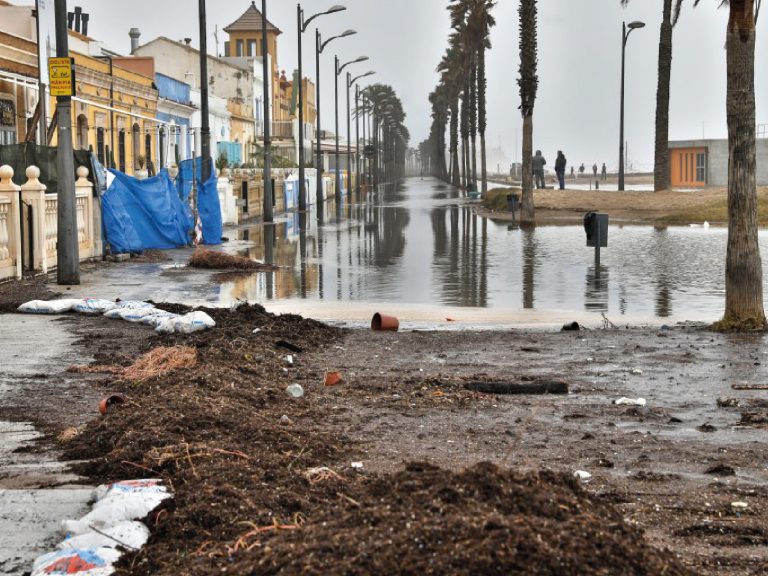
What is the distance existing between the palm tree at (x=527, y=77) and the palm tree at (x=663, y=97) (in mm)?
8707

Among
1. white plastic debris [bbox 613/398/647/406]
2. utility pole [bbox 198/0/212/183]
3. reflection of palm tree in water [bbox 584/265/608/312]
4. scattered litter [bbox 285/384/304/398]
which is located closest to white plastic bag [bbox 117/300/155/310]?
scattered litter [bbox 285/384/304/398]

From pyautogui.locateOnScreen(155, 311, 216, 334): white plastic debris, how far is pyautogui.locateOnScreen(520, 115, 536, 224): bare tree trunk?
30352mm

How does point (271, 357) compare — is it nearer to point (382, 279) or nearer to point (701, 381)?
point (701, 381)

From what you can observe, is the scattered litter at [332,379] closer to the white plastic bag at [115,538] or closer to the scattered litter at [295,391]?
the scattered litter at [295,391]

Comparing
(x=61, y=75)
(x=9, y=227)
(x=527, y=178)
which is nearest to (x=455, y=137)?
(x=527, y=178)

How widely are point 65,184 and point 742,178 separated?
34.1ft

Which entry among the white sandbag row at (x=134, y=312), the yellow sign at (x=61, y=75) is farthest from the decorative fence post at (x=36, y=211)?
the white sandbag row at (x=134, y=312)

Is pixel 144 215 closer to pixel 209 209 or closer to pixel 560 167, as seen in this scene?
pixel 209 209

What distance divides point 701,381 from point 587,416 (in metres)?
2.11

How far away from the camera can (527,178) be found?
1752 inches

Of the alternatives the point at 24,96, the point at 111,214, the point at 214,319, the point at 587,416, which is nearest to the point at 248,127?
the point at 24,96

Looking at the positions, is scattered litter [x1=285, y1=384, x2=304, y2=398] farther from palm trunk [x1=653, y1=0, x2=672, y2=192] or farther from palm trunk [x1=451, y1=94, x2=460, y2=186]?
palm trunk [x1=451, y1=94, x2=460, y2=186]

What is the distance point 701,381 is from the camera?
1039cm

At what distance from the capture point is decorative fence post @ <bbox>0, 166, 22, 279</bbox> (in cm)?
1866
